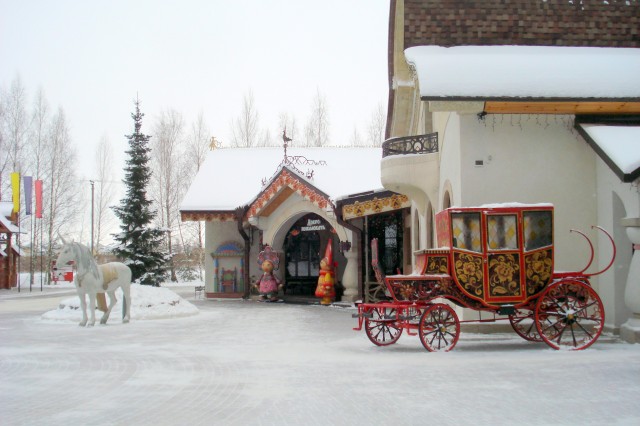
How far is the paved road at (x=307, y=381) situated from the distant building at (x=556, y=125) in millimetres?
2437

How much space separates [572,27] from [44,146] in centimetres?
4129

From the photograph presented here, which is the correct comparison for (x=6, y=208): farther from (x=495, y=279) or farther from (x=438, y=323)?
(x=495, y=279)

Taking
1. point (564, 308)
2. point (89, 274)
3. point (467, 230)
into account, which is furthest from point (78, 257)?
point (564, 308)

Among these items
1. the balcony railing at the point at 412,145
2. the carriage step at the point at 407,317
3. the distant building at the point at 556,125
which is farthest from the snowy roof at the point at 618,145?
the carriage step at the point at 407,317

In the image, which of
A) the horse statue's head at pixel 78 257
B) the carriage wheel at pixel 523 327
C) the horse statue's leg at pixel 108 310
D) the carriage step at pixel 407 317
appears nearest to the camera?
the carriage step at pixel 407 317

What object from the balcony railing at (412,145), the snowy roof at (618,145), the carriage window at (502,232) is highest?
the balcony railing at (412,145)

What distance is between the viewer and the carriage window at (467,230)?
36.8 feet

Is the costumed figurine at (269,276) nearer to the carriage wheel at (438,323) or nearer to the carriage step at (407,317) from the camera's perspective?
the carriage step at (407,317)

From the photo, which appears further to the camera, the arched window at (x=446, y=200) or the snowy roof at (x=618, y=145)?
the arched window at (x=446, y=200)

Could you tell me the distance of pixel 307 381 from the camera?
28.1 feet

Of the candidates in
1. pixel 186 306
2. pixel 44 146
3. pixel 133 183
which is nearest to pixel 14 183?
pixel 44 146

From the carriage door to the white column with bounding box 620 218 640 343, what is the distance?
233 centimetres

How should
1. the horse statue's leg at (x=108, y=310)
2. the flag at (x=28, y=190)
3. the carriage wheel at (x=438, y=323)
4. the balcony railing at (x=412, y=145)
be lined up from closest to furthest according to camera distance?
the carriage wheel at (x=438, y=323)
the horse statue's leg at (x=108, y=310)
the balcony railing at (x=412, y=145)
the flag at (x=28, y=190)

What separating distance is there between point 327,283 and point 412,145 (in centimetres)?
921
